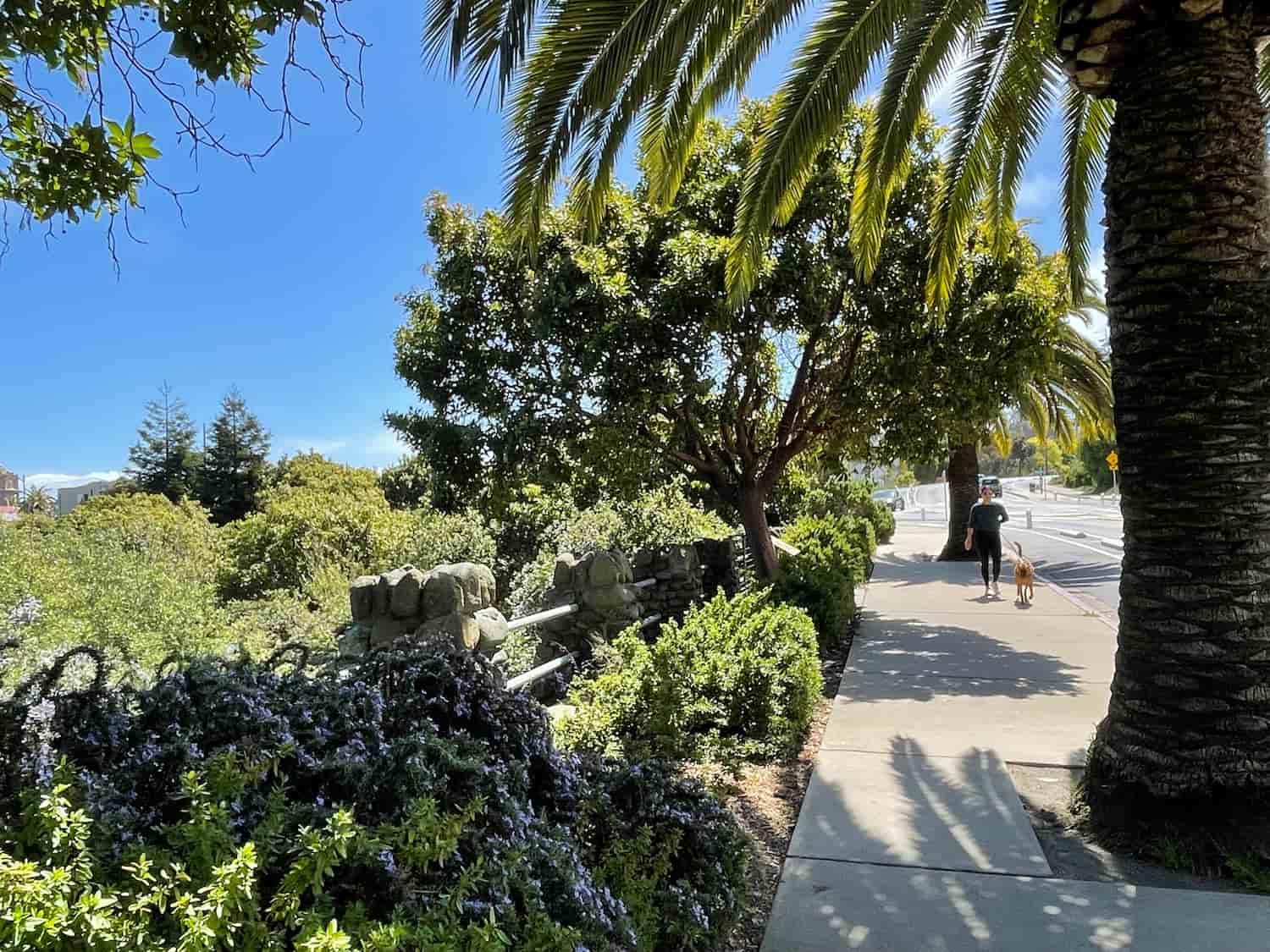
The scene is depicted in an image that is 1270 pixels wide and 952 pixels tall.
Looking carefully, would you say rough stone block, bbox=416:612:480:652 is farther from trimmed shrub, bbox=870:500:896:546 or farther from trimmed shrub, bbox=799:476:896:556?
trimmed shrub, bbox=870:500:896:546

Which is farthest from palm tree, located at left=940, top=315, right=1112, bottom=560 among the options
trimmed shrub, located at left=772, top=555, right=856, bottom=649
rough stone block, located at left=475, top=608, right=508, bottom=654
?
rough stone block, located at left=475, top=608, right=508, bottom=654

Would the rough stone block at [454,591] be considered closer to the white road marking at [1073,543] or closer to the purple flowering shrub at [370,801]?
the purple flowering shrub at [370,801]

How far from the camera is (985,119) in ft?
21.4

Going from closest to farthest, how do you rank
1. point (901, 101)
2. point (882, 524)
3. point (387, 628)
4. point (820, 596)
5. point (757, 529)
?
point (387, 628) < point (901, 101) < point (820, 596) < point (757, 529) < point (882, 524)

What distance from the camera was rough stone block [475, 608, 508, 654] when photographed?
5.31 m

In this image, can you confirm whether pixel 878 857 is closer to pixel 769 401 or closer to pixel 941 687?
pixel 941 687

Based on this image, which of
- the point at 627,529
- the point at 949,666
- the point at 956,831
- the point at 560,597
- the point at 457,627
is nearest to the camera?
the point at 956,831

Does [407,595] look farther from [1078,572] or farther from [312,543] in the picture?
[1078,572]

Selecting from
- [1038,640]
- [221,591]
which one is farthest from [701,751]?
[221,591]

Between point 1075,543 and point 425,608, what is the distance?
2285 centimetres

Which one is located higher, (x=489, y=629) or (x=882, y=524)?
(x=489, y=629)

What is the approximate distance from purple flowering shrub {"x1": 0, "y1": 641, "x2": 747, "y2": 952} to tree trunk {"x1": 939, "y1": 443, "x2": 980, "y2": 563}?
17318 millimetres

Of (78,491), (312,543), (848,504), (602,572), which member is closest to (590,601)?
(602,572)

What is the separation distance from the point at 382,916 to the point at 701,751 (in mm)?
3450
